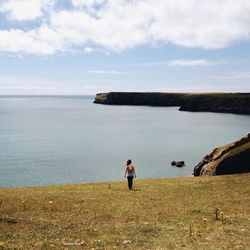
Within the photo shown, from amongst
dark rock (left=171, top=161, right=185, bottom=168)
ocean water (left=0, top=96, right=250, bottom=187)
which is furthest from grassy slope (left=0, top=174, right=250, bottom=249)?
dark rock (left=171, top=161, right=185, bottom=168)

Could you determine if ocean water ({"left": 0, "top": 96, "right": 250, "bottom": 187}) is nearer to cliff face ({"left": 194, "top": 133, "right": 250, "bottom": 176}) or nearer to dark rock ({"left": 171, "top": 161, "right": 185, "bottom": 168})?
dark rock ({"left": 171, "top": 161, "right": 185, "bottom": 168})

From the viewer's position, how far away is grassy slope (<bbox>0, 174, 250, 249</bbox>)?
68.7 feet

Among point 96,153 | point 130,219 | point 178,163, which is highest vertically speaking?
point 130,219

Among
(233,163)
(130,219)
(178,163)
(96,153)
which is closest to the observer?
(130,219)

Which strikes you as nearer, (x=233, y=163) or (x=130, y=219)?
(x=130, y=219)

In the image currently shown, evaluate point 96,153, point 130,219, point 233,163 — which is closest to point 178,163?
point 96,153

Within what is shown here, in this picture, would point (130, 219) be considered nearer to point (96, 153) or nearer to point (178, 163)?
point (178, 163)

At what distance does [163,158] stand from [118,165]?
1443cm

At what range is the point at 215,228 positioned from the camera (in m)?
24.1

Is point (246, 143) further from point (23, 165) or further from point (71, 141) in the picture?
point (71, 141)

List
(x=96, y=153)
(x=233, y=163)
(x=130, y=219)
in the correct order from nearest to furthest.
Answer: (x=130, y=219) → (x=233, y=163) → (x=96, y=153)

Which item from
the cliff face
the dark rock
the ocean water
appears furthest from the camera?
the dark rock

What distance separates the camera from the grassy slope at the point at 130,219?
2094cm

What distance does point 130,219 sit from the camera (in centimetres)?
2653
